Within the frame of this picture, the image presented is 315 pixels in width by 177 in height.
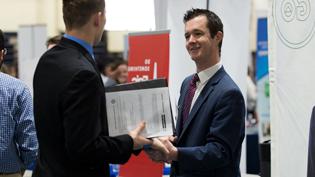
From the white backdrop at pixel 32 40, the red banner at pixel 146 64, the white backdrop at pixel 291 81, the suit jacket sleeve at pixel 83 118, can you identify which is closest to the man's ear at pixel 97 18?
the suit jacket sleeve at pixel 83 118

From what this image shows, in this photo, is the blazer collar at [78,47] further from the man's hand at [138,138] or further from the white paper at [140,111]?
the man's hand at [138,138]

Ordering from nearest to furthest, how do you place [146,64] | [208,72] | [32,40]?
[208,72], [146,64], [32,40]

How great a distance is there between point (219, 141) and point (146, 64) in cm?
164

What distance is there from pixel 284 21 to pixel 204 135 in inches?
32.3

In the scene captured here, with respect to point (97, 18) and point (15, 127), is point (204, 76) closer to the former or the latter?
point (97, 18)

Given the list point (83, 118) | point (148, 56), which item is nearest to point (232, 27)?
point (148, 56)

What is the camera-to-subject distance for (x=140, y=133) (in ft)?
8.04

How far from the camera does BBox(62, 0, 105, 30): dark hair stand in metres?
2.24

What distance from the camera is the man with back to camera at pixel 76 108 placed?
2.14 m

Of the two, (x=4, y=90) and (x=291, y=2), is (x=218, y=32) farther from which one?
(x=4, y=90)

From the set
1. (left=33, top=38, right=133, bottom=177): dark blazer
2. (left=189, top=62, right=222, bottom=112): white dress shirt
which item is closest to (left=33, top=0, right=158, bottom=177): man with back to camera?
(left=33, top=38, right=133, bottom=177): dark blazer

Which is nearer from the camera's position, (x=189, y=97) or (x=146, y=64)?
(x=189, y=97)

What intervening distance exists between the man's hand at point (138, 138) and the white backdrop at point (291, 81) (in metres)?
1.01

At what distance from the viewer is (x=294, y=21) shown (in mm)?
3143
